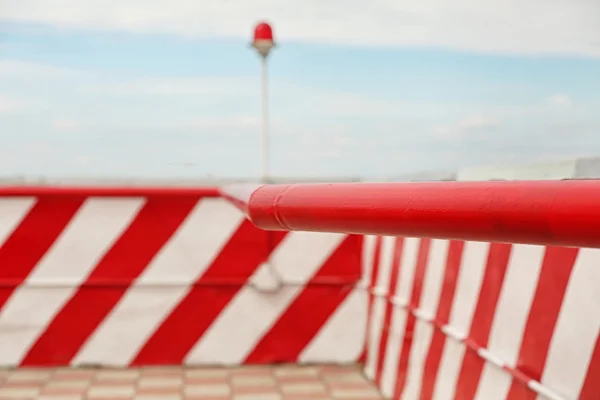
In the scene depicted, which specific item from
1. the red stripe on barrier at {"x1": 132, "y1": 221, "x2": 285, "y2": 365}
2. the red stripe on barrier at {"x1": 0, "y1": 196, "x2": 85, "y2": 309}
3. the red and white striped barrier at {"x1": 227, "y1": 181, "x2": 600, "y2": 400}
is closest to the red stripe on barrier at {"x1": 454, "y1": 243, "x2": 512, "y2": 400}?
the red and white striped barrier at {"x1": 227, "y1": 181, "x2": 600, "y2": 400}

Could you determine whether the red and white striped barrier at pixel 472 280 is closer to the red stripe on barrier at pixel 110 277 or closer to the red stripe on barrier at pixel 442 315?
the red stripe on barrier at pixel 442 315

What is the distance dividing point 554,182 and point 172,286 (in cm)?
305

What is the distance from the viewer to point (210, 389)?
3.29 m

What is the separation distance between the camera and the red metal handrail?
26.6 inches

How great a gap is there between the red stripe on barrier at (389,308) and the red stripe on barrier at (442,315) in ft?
1.74

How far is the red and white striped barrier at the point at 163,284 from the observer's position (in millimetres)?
3549

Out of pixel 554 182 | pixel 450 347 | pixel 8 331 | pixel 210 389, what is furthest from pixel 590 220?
pixel 8 331

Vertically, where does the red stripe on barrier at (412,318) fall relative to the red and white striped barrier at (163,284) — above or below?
below

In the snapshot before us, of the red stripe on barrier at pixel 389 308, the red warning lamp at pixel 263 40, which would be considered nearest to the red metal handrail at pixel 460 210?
the red stripe on barrier at pixel 389 308

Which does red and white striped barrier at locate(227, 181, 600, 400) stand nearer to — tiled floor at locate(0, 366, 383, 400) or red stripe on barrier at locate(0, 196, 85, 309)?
tiled floor at locate(0, 366, 383, 400)

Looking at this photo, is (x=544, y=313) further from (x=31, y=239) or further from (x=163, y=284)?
(x=31, y=239)

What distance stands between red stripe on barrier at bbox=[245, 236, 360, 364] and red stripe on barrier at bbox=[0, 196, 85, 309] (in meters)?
1.03

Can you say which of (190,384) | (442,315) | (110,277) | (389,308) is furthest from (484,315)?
(110,277)

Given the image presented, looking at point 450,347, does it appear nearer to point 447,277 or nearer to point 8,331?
point 447,277
